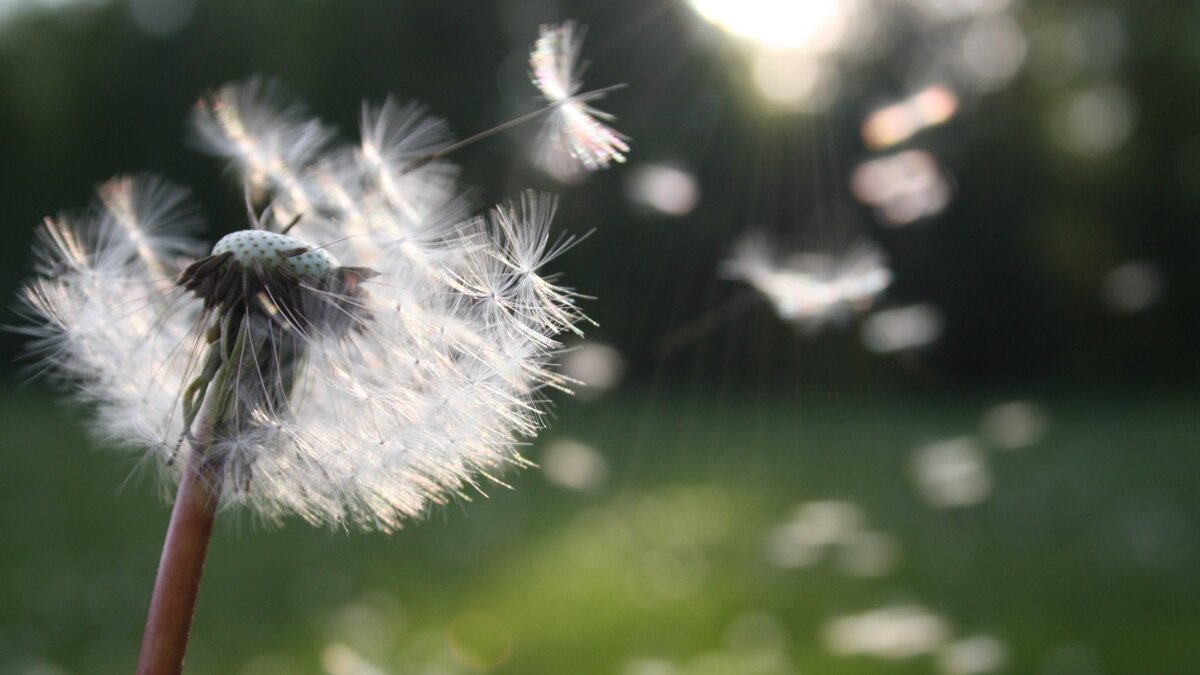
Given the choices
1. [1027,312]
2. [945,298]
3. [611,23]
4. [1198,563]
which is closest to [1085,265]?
[1027,312]

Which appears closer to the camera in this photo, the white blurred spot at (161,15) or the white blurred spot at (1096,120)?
the white blurred spot at (161,15)

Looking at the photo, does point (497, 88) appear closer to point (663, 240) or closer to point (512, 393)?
point (663, 240)

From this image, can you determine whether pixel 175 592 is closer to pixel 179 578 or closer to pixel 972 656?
pixel 179 578

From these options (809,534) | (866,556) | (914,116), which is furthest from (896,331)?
(866,556)

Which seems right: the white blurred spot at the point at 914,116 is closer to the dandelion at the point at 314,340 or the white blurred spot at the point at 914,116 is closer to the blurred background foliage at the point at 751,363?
the blurred background foliage at the point at 751,363

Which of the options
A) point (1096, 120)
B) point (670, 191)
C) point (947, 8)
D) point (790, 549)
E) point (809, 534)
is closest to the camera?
point (670, 191)

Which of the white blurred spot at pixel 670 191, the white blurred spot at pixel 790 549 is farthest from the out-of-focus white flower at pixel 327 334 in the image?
the white blurred spot at pixel 790 549

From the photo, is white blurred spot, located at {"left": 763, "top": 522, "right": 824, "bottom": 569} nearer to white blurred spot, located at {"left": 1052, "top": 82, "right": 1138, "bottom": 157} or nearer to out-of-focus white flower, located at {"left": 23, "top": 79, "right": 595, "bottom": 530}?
out-of-focus white flower, located at {"left": 23, "top": 79, "right": 595, "bottom": 530}
